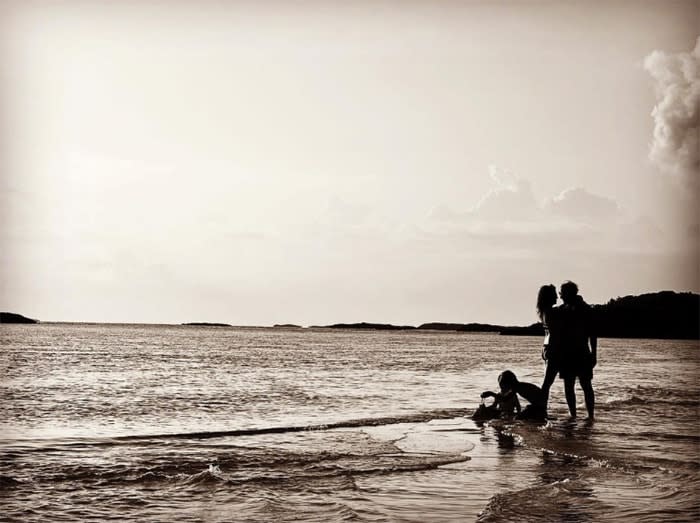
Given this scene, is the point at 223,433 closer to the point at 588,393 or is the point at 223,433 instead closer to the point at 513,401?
the point at 513,401

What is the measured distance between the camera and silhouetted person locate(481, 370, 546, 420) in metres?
13.4

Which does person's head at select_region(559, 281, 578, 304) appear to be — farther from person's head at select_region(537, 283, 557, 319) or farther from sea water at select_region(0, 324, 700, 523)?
sea water at select_region(0, 324, 700, 523)

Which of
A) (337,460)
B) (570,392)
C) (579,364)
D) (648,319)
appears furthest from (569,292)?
(648,319)

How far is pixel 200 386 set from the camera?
22453 mm

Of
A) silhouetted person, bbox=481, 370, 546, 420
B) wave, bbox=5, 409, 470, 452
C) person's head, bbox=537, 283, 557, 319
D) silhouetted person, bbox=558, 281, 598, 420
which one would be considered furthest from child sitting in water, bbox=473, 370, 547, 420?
person's head, bbox=537, 283, 557, 319

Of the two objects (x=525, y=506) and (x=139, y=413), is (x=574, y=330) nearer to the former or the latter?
(x=525, y=506)

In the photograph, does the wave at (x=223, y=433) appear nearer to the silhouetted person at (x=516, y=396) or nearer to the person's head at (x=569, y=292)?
the silhouetted person at (x=516, y=396)

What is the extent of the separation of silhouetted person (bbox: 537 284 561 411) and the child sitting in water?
0.40 meters

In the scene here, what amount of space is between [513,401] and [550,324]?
1488 millimetres

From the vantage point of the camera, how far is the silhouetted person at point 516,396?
13.4 m

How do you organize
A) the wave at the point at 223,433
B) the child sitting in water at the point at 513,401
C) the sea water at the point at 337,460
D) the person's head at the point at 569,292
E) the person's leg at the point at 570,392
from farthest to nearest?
1. the child sitting in water at the point at 513,401
2. the person's leg at the point at 570,392
3. the person's head at the point at 569,292
4. the wave at the point at 223,433
5. the sea water at the point at 337,460

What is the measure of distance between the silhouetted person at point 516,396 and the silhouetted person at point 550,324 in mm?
384

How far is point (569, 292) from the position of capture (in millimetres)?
13188

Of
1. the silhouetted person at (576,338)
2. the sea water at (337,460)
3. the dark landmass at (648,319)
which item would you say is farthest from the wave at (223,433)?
the dark landmass at (648,319)
